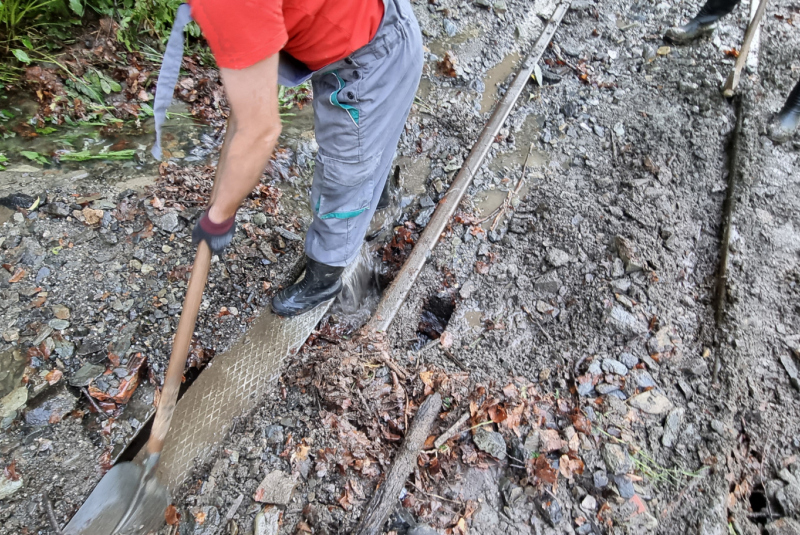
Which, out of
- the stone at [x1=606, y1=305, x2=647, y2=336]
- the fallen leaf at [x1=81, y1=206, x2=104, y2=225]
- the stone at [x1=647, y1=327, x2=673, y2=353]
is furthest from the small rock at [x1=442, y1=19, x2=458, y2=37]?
the fallen leaf at [x1=81, y1=206, x2=104, y2=225]

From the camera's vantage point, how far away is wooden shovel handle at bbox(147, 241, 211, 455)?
73.4 inches

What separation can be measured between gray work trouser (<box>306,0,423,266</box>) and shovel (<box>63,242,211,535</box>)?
72 cm

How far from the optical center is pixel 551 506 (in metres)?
2.14

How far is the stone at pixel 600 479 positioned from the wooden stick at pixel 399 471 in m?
0.82

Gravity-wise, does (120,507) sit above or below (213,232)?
below

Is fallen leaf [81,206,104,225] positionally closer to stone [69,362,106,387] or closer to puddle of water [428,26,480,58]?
stone [69,362,106,387]

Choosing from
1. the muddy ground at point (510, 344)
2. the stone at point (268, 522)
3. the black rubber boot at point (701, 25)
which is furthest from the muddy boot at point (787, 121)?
the stone at point (268, 522)

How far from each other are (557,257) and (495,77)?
2.14 meters

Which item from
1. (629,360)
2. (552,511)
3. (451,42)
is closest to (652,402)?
(629,360)

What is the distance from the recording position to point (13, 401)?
84.2 inches

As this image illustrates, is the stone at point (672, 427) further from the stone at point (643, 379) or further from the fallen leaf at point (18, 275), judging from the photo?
the fallen leaf at point (18, 275)

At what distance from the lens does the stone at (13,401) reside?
211 centimetres

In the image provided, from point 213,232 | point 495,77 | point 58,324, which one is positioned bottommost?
point 58,324

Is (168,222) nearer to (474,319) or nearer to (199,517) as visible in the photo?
(199,517)
